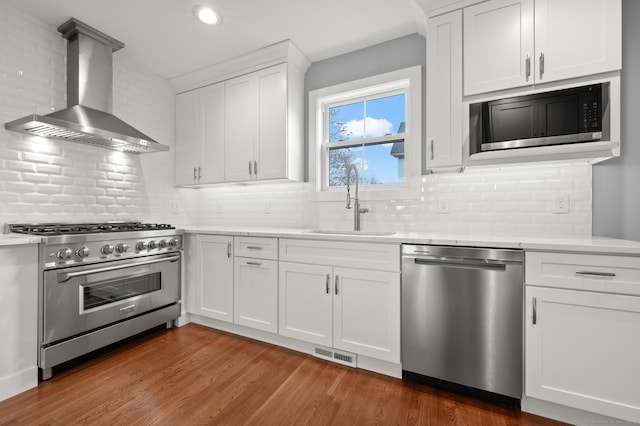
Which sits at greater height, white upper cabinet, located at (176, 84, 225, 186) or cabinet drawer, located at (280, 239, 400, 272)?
white upper cabinet, located at (176, 84, 225, 186)

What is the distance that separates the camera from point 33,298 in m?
1.91

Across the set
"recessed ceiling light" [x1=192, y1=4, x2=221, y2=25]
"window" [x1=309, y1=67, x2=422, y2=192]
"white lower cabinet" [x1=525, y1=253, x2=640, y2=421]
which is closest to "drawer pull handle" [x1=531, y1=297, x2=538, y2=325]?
"white lower cabinet" [x1=525, y1=253, x2=640, y2=421]

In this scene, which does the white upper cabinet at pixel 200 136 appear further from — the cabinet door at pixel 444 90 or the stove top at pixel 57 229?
the cabinet door at pixel 444 90

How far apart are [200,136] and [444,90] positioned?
8.35 ft

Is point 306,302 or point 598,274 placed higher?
point 598,274

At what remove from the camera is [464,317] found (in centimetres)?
177

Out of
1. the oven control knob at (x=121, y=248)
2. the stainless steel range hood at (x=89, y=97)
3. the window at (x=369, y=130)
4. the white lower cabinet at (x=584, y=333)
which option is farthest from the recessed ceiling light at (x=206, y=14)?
the white lower cabinet at (x=584, y=333)

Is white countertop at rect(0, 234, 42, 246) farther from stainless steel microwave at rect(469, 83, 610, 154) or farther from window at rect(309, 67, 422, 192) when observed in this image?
stainless steel microwave at rect(469, 83, 610, 154)

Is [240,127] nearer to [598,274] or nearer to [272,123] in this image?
[272,123]

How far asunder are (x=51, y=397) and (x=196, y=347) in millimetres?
887

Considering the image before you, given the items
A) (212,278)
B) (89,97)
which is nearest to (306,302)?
(212,278)

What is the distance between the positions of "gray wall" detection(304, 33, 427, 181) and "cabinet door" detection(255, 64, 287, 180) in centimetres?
32

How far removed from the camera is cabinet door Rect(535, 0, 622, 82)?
1717mm

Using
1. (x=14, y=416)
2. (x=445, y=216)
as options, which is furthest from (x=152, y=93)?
(x=445, y=216)
